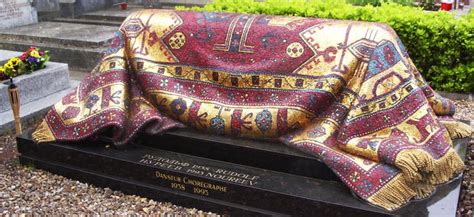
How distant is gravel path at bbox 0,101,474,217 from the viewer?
14.3 feet

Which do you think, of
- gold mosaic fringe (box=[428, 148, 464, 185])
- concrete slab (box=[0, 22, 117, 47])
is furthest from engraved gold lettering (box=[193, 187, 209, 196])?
concrete slab (box=[0, 22, 117, 47])

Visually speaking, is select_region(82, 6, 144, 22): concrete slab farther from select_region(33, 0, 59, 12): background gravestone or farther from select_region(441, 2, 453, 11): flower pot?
select_region(441, 2, 453, 11): flower pot

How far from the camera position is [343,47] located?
4.19m

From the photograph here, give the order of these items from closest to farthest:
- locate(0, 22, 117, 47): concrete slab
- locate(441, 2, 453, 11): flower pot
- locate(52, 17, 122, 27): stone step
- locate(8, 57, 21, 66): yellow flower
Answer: locate(8, 57, 21, 66): yellow flower < locate(0, 22, 117, 47): concrete slab < locate(441, 2, 453, 11): flower pot < locate(52, 17, 122, 27): stone step

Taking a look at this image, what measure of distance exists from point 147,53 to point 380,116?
227 centimetres

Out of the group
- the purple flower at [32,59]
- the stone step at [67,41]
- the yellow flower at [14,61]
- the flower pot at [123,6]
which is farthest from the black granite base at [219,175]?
the flower pot at [123,6]

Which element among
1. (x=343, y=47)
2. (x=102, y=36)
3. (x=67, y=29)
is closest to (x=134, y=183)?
(x=343, y=47)

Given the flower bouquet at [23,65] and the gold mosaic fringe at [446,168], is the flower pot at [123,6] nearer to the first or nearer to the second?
the flower bouquet at [23,65]

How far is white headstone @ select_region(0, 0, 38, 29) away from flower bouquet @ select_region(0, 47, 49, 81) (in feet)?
12.0

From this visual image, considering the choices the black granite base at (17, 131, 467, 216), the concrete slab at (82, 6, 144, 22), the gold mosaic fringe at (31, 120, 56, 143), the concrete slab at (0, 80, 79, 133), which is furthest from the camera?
the concrete slab at (82, 6, 144, 22)

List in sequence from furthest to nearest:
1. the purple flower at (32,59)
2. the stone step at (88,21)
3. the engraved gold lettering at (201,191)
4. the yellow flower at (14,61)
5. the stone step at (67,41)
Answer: the stone step at (88,21) < the stone step at (67,41) < the purple flower at (32,59) < the yellow flower at (14,61) < the engraved gold lettering at (201,191)

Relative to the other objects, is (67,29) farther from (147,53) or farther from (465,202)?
(465,202)

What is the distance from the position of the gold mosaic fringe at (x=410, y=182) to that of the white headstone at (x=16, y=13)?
852 cm

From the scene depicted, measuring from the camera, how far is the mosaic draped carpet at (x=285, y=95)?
389cm
